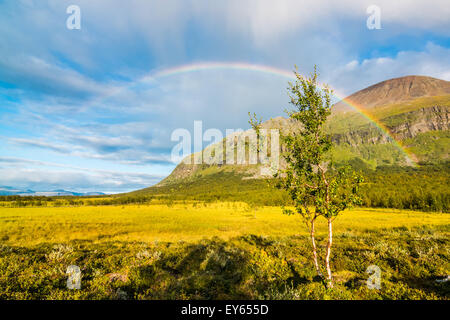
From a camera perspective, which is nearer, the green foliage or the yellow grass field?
the green foliage

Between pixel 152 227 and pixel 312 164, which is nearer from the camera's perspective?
pixel 312 164

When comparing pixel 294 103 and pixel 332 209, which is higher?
pixel 294 103

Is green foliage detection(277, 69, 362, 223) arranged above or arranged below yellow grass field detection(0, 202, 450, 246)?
above

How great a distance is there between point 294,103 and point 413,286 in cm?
1209

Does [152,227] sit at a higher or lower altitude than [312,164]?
lower

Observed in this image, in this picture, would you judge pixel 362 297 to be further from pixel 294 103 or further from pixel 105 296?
pixel 105 296

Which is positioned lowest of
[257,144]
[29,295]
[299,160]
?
[29,295]

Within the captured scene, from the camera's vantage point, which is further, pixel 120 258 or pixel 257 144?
pixel 120 258

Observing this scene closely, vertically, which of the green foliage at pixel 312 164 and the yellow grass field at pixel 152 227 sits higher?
the green foliage at pixel 312 164

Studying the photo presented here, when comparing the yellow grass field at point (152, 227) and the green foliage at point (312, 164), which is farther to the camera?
the yellow grass field at point (152, 227)

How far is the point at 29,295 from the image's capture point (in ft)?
29.6
